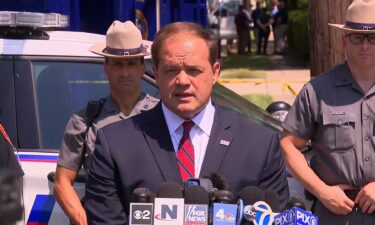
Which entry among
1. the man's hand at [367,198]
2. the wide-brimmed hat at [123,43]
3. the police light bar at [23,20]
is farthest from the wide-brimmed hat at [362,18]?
the police light bar at [23,20]

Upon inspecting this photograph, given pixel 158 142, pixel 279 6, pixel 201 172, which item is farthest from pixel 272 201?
pixel 279 6

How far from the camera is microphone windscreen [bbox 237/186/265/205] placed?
2.53 meters

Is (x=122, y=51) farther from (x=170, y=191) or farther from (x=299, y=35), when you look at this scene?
(x=299, y=35)

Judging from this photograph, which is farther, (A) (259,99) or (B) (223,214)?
(A) (259,99)

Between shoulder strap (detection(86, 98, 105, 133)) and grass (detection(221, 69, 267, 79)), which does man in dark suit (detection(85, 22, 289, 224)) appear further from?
grass (detection(221, 69, 267, 79))

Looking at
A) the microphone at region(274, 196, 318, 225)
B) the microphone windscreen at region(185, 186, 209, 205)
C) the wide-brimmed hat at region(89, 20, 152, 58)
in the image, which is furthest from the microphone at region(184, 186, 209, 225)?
the wide-brimmed hat at region(89, 20, 152, 58)

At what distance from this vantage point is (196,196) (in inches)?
95.1

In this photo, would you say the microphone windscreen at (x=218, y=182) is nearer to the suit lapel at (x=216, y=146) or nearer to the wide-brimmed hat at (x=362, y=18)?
the suit lapel at (x=216, y=146)

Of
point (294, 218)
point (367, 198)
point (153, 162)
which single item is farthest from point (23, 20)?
point (294, 218)

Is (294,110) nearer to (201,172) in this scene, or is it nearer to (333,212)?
(333,212)

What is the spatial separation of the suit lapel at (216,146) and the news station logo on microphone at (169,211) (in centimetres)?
32

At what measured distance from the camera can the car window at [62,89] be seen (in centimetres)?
425

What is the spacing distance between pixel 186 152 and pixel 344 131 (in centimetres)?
109

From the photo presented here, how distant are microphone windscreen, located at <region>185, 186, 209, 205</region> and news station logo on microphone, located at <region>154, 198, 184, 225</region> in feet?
0.10
